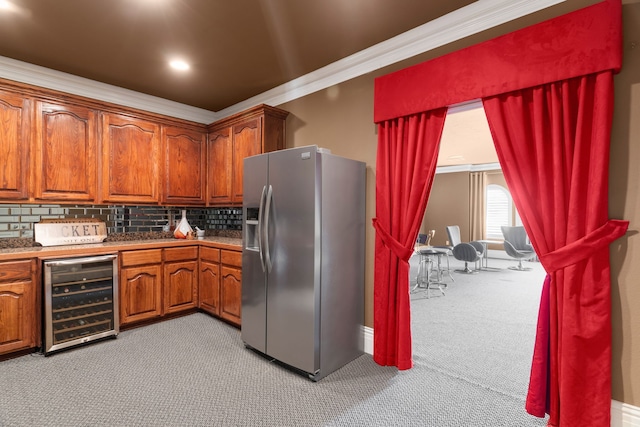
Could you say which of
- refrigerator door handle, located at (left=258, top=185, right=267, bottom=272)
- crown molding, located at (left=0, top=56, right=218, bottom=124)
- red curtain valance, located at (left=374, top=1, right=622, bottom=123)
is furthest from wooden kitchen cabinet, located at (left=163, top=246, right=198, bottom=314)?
red curtain valance, located at (left=374, top=1, right=622, bottom=123)

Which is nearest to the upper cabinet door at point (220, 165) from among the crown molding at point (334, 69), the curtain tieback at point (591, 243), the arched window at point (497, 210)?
the crown molding at point (334, 69)

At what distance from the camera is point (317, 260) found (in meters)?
2.37

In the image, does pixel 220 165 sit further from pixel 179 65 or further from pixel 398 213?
pixel 398 213

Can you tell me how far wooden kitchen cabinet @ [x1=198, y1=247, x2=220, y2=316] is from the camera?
3.60m

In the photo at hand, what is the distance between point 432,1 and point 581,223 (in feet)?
5.61

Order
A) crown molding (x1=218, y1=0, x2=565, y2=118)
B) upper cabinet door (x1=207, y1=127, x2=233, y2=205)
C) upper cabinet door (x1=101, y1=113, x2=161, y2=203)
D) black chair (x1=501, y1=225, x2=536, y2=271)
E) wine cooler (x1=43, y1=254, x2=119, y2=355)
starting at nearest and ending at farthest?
1. crown molding (x1=218, y1=0, x2=565, y2=118)
2. wine cooler (x1=43, y1=254, x2=119, y2=355)
3. upper cabinet door (x1=101, y1=113, x2=161, y2=203)
4. upper cabinet door (x1=207, y1=127, x2=233, y2=205)
5. black chair (x1=501, y1=225, x2=536, y2=271)

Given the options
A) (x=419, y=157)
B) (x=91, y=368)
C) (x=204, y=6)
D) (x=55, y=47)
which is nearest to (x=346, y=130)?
(x=419, y=157)

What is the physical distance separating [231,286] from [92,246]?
1443 millimetres

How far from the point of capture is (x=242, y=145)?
3711 mm

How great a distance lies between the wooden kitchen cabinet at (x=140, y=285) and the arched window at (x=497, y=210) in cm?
864

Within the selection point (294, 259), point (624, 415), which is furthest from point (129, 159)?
point (624, 415)

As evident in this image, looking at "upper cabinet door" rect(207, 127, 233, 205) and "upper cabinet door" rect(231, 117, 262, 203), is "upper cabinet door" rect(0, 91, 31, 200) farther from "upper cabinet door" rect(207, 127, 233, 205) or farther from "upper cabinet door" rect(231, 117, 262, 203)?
"upper cabinet door" rect(231, 117, 262, 203)

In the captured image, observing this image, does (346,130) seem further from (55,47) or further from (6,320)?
(6,320)

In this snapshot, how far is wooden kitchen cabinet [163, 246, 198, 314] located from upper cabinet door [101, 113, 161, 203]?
76cm
